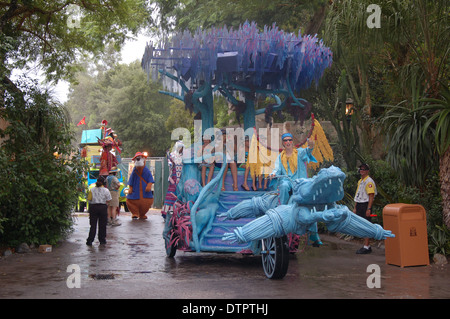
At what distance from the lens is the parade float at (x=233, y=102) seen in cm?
878

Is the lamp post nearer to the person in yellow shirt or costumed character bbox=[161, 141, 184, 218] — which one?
the person in yellow shirt

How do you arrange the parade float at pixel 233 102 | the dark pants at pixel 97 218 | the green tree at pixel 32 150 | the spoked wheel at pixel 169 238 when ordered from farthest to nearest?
the dark pants at pixel 97 218 → the green tree at pixel 32 150 → the spoked wheel at pixel 169 238 → the parade float at pixel 233 102

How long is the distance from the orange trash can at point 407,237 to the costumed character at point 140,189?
9.62 metres

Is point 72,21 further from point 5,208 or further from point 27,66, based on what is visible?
point 5,208

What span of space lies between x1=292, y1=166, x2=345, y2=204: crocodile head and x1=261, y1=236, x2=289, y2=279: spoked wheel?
768 millimetres

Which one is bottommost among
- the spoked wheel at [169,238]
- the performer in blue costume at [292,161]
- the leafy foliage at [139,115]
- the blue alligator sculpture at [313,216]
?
the spoked wheel at [169,238]

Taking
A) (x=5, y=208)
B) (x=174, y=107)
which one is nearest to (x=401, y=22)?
(x=5, y=208)

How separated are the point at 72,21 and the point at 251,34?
6.72 metres

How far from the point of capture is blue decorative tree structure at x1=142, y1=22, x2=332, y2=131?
29.7ft

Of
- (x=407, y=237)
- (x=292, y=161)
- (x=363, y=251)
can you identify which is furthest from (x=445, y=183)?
(x=292, y=161)

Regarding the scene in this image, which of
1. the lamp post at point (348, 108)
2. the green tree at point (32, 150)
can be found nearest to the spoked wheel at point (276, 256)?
the green tree at point (32, 150)

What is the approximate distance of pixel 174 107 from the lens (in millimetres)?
34250

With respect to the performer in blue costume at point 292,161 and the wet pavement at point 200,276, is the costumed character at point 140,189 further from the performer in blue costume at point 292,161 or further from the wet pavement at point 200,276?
the performer in blue costume at point 292,161

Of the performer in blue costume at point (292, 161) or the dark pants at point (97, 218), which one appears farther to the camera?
the dark pants at point (97, 218)
